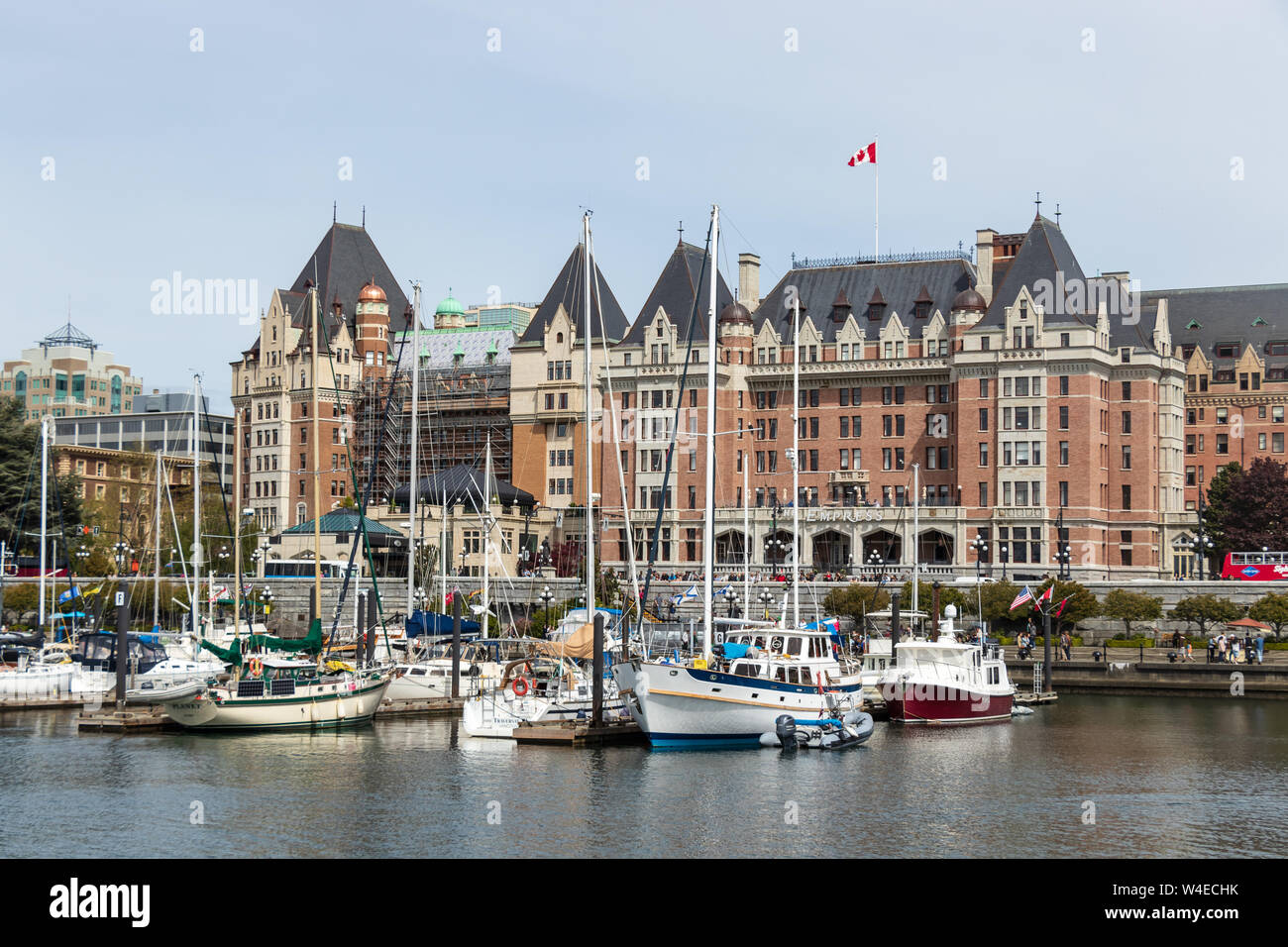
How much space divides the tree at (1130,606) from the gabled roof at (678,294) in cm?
4008

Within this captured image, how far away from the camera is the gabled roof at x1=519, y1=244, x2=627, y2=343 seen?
13075 cm

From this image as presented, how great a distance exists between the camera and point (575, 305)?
13112cm

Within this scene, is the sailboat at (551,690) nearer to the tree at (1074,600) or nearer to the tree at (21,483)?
the tree at (1074,600)

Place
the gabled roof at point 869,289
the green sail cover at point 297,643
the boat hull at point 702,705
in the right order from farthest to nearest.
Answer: the gabled roof at point 869,289
the green sail cover at point 297,643
the boat hull at point 702,705

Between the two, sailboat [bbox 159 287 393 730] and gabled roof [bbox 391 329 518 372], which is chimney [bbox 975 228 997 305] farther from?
sailboat [bbox 159 287 393 730]

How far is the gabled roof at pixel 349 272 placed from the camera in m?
149

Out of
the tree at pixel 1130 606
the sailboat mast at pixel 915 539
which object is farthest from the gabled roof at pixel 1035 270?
the tree at pixel 1130 606

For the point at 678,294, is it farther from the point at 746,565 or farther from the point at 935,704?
the point at 935,704

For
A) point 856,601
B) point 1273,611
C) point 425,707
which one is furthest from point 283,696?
point 1273,611

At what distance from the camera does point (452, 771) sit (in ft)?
158

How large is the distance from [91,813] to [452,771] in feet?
36.6

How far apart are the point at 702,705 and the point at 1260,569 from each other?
178 ft

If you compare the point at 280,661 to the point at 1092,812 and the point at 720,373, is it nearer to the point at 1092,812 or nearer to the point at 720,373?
the point at 1092,812

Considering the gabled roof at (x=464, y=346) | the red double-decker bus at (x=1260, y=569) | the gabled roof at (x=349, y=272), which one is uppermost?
the gabled roof at (x=349, y=272)
